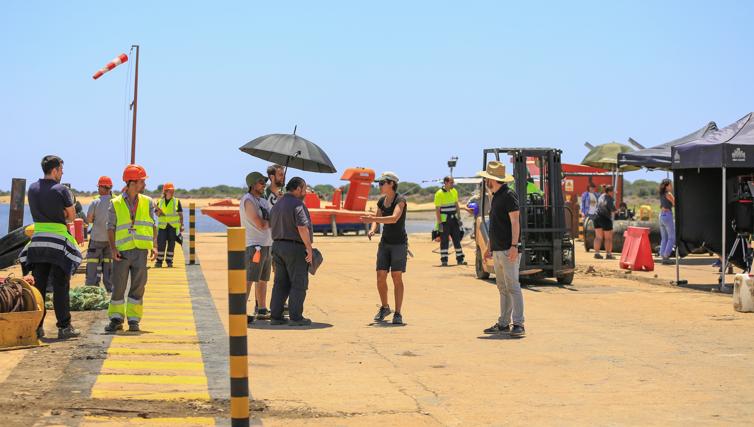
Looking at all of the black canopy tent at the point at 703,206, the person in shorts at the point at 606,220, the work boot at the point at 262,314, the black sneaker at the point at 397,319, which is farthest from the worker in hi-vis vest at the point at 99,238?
the person in shorts at the point at 606,220

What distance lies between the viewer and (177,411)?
8102 millimetres

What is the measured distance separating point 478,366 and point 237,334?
410 cm

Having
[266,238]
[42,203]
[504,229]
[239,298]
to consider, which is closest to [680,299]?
[504,229]

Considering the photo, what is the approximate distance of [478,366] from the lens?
10281mm

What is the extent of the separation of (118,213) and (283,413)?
520 cm

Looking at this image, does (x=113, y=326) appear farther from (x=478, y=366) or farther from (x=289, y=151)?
(x=478, y=366)

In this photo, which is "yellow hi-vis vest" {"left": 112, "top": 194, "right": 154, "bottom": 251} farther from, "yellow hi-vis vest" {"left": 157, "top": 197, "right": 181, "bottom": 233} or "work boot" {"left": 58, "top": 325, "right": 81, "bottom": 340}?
"yellow hi-vis vest" {"left": 157, "top": 197, "right": 181, "bottom": 233}

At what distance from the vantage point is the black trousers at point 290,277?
43.8ft

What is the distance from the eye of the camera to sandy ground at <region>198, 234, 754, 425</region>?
8125 mm

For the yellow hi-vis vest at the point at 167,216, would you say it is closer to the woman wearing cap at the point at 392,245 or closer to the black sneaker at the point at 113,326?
the woman wearing cap at the point at 392,245

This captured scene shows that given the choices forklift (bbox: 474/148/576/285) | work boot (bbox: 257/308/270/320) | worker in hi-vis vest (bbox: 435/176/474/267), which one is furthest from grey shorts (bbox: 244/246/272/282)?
worker in hi-vis vest (bbox: 435/176/474/267)

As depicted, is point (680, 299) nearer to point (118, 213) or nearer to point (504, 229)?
point (504, 229)

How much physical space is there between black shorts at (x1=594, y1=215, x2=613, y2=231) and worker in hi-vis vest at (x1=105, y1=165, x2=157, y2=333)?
630 inches

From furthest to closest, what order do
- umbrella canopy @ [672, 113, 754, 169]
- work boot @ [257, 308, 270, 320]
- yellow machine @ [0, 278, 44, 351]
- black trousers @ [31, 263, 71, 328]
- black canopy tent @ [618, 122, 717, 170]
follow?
1. black canopy tent @ [618, 122, 717, 170]
2. umbrella canopy @ [672, 113, 754, 169]
3. work boot @ [257, 308, 270, 320]
4. black trousers @ [31, 263, 71, 328]
5. yellow machine @ [0, 278, 44, 351]
